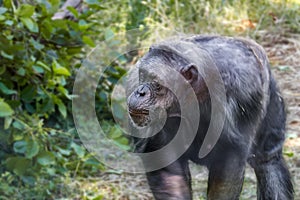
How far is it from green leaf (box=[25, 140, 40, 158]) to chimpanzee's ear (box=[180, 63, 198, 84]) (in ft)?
5.11

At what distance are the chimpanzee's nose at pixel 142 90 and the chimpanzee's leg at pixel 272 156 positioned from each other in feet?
2.81

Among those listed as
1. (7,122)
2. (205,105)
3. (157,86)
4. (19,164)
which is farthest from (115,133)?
(157,86)

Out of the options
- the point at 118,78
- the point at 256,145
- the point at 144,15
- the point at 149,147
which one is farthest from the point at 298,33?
the point at 149,147

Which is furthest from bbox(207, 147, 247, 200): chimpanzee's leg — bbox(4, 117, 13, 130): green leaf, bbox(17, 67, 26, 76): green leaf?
bbox(17, 67, 26, 76): green leaf

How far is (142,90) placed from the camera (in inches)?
130

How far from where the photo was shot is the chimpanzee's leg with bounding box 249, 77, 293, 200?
3.99 meters

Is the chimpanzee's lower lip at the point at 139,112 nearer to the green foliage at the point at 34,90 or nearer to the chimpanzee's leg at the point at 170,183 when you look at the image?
the chimpanzee's leg at the point at 170,183

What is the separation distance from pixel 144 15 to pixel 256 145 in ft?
12.5

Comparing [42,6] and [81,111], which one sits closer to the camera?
[42,6]

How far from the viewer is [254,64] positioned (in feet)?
12.2

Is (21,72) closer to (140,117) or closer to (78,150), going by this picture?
(78,150)

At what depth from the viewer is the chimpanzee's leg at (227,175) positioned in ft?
11.6

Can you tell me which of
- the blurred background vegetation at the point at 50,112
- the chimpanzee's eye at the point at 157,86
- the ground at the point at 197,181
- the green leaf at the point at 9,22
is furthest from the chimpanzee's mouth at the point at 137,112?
the green leaf at the point at 9,22

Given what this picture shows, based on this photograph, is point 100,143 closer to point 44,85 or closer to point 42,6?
point 44,85
